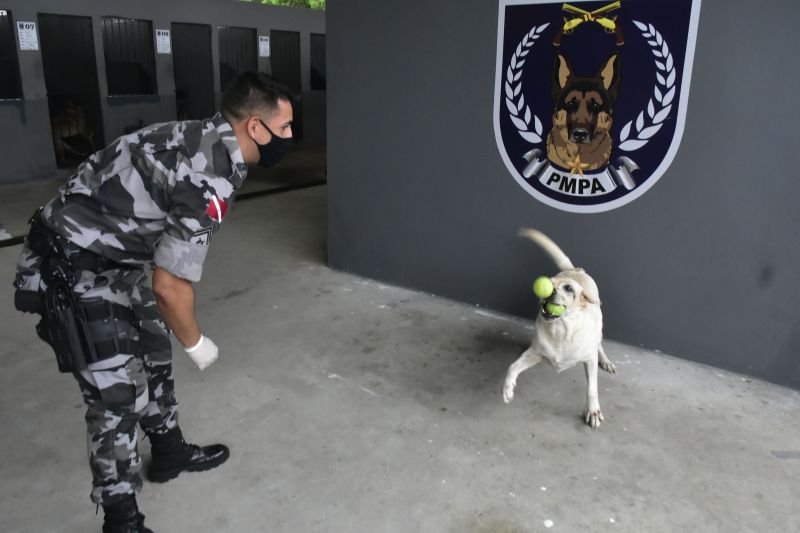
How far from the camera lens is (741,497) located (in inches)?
87.8

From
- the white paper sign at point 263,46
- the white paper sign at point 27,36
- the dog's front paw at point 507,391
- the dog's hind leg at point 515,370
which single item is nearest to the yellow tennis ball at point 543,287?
the dog's hind leg at point 515,370

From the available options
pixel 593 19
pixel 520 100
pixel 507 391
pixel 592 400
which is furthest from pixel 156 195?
pixel 593 19

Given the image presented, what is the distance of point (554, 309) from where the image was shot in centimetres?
246

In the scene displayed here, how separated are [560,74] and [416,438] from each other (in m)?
2.09

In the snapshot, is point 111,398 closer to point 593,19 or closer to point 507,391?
point 507,391

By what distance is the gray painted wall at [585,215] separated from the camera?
286 cm

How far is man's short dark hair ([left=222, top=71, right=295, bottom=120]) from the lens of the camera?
186 centimetres

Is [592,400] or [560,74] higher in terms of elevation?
[560,74]

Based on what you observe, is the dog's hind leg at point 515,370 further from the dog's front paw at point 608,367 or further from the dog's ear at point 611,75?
the dog's ear at point 611,75

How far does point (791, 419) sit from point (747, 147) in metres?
1.29

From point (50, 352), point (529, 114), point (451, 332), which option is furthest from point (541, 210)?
point (50, 352)

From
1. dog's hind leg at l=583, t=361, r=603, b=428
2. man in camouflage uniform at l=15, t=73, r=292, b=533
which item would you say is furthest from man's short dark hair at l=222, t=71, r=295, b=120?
dog's hind leg at l=583, t=361, r=603, b=428

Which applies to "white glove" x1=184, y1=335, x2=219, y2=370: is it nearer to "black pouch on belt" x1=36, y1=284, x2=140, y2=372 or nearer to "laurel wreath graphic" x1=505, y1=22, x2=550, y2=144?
"black pouch on belt" x1=36, y1=284, x2=140, y2=372

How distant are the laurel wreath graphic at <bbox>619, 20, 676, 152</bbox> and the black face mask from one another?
199 cm
